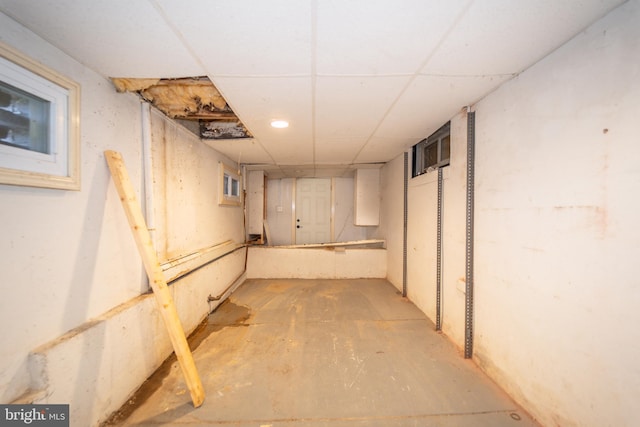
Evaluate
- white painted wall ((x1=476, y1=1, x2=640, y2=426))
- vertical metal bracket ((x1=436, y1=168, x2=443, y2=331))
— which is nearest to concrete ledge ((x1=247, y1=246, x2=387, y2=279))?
vertical metal bracket ((x1=436, y1=168, x2=443, y2=331))

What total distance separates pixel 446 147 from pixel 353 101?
121 centimetres

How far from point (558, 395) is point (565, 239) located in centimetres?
84

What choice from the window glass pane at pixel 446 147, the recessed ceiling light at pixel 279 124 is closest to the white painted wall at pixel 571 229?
the window glass pane at pixel 446 147

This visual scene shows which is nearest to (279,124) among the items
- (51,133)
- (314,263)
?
(51,133)

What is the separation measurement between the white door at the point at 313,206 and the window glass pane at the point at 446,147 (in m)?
3.38

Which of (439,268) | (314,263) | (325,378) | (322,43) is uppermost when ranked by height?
(322,43)

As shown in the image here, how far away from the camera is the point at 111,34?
1082 millimetres

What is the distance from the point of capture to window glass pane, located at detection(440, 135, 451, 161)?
2.24m

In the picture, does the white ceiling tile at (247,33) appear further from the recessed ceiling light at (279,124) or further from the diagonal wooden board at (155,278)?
the diagonal wooden board at (155,278)

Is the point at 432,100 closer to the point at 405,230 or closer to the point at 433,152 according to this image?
the point at 433,152

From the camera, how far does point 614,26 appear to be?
3.11ft

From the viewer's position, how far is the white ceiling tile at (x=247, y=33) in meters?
0.93

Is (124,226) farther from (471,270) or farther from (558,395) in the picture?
(558,395)

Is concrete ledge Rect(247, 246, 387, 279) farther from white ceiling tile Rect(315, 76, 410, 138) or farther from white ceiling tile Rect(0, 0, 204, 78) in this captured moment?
white ceiling tile Rect(0, 0, 204, 78)
